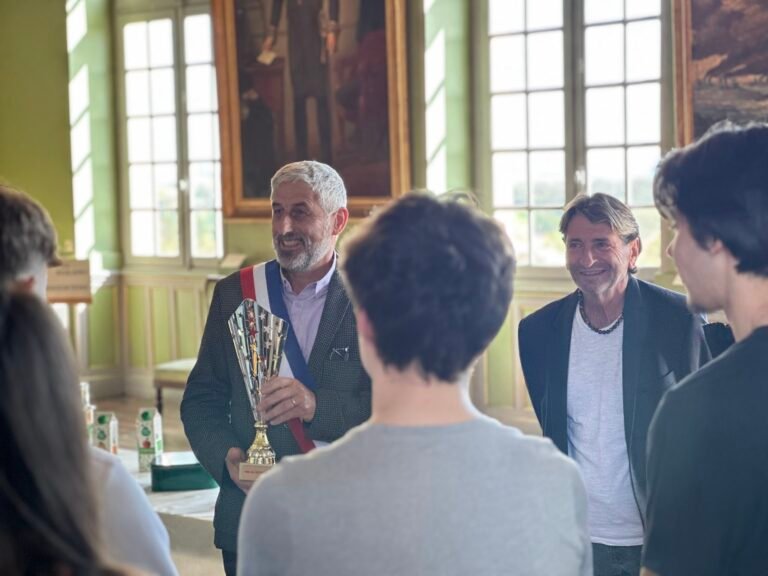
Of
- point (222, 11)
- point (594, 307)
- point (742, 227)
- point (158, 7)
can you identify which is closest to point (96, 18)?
point (158, 7)

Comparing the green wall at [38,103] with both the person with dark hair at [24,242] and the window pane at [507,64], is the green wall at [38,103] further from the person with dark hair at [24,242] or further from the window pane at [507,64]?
the person with dark hair at [24,242]

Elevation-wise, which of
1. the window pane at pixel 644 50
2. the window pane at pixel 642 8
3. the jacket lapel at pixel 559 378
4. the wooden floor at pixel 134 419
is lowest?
the wooden floor at pixel 134 419

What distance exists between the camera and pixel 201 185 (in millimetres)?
9906

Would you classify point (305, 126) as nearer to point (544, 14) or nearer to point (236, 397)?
point (544, 14)

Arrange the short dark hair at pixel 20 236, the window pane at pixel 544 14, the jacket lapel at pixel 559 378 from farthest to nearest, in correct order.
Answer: the window pane at pixel 544 14 < the jacket lapel at pixel 559 378 < the short dark hair at pixel 20 236

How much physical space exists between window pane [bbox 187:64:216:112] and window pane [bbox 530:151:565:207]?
3085mm

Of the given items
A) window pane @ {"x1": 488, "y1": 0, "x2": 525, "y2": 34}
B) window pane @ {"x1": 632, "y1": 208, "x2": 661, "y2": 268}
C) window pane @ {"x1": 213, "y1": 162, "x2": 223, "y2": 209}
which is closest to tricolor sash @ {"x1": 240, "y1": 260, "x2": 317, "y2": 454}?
window pane @ {"x1": 632, "y1": 208, "x2": 661, "y2": 268}

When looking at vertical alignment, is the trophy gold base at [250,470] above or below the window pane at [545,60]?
below

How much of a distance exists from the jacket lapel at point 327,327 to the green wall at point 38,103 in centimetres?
752

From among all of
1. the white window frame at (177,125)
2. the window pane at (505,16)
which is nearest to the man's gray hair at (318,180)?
the window pane at (505,16)

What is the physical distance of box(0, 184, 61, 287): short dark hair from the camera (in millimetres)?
1729

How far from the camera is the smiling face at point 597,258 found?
3227mm

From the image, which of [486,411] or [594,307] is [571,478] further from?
[486,411]

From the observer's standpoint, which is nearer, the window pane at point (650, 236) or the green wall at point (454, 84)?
the window pane at point (650, 236)
